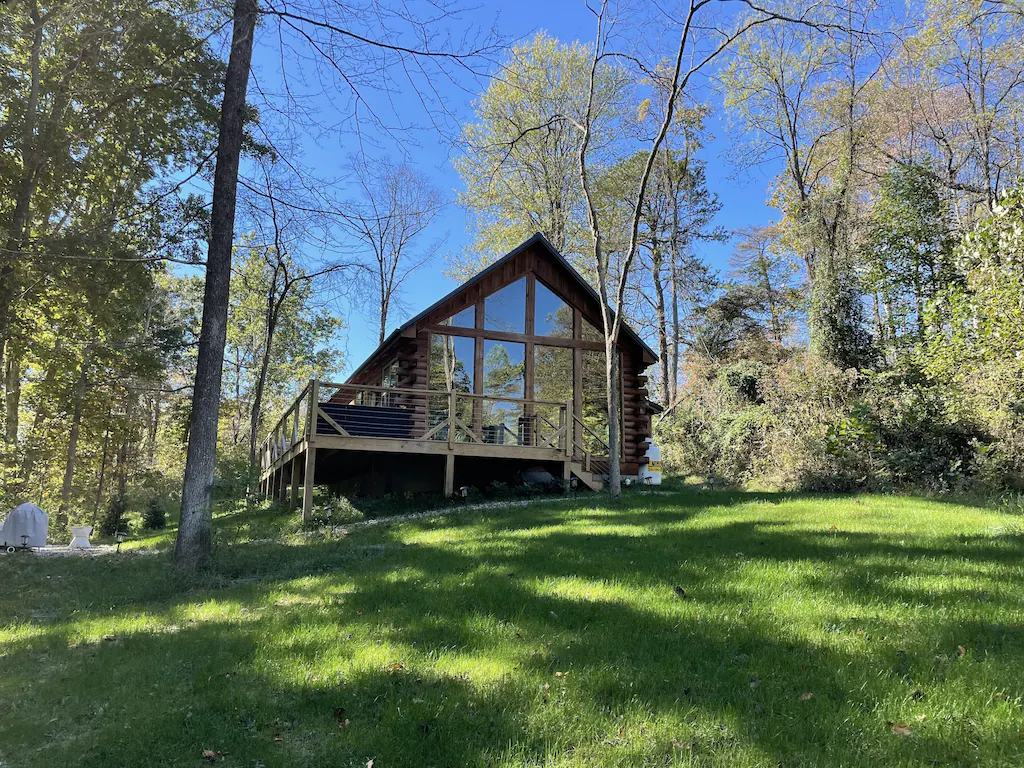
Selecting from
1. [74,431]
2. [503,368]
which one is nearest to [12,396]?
[74,431]

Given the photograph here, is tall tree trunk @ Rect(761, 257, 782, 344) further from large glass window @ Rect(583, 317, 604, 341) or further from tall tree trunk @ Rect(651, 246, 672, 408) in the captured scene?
large glass window @ Rect(583, 317, 604, 341)

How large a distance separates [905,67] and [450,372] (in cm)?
1747

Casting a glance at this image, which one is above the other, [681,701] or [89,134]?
[89,134]

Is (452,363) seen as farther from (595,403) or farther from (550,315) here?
(595,403)

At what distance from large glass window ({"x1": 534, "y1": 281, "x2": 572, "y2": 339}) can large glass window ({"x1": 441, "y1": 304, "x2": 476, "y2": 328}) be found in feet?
5.46

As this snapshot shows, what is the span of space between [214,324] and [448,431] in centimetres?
563

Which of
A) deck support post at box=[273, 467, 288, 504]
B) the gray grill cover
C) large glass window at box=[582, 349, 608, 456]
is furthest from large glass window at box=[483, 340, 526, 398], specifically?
the gray grill cover

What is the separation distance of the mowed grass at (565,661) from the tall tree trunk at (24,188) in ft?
20.3

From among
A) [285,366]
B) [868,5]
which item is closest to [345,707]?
[868,5]

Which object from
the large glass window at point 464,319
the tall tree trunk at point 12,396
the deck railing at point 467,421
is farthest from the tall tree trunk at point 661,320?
the tall tree trunk at point 12,396

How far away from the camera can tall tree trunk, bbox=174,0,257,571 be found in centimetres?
775

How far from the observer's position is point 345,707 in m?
3.22

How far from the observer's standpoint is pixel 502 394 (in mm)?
14656

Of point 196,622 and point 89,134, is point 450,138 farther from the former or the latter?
point 89,134
